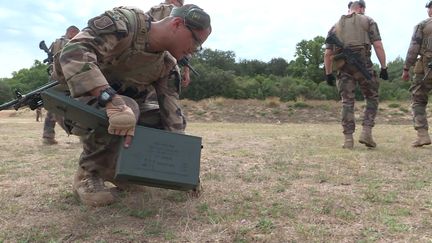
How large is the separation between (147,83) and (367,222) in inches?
67.0

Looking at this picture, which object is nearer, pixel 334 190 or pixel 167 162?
pixel 167 162

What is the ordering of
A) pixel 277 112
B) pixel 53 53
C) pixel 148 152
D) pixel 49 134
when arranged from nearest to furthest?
pixel 148 152, pixel 53 53, pixel 49 134, pixel 277 112

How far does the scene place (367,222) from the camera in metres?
2.71

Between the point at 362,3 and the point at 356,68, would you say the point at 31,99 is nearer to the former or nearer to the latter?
the point at 356,68

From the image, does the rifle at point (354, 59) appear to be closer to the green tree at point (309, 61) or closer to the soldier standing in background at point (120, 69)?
the soldier standing in background at point (120, 69)

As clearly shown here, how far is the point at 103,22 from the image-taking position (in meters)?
2.76

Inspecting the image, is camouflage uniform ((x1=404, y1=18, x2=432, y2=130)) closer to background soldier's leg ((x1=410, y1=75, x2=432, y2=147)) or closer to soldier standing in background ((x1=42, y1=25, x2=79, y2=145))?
background soldier's leg ((x1=410, y1=75, x2=432, y2=147))

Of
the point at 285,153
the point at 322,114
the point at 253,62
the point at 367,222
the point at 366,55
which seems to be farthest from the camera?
the point at 253,62

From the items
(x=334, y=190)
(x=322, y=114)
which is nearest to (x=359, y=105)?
(x=322, y=114)

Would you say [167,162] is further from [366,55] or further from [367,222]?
[366,55]

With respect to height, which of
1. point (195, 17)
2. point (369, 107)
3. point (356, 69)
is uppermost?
point (195, 17)

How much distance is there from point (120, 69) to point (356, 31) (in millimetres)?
4030

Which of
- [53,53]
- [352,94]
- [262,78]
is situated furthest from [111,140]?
[262,78]

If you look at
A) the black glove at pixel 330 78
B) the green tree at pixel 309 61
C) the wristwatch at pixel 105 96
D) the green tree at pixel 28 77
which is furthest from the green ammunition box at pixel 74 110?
the green tree at pixel 28 77
